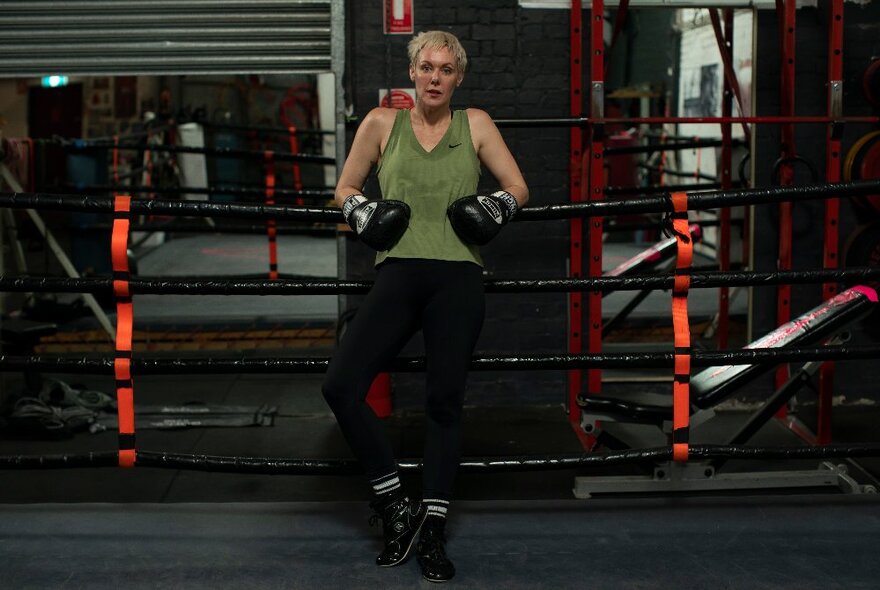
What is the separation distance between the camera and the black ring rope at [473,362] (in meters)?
2.97

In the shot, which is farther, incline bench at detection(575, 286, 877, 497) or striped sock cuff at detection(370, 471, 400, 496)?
incline bench at detection(575, 286, 877, 497)

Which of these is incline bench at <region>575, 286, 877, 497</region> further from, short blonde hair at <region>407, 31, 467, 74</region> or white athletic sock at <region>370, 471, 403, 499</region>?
short blonde hair at <region>407, 31, 467, 74</region>

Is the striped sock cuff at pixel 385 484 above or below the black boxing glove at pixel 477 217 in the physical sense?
below

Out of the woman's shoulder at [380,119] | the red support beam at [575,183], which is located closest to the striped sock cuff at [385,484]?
the woman's shoulder at [380,119]

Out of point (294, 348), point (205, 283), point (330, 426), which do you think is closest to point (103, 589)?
point (205, 283)

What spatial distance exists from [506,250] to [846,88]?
6.58 feet

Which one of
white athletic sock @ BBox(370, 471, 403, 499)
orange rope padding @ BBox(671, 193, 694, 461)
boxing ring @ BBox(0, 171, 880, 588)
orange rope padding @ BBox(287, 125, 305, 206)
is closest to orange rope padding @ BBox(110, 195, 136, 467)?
boxing ring @ BBox(0, 171, 880, 588)

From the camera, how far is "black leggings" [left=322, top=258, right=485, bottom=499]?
2.88 meters

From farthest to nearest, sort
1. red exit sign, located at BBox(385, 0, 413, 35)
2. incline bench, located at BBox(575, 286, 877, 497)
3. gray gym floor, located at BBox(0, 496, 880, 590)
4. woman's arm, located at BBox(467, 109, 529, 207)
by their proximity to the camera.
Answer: red exit sign, located at BBox(385, 0, 413, 35) → incline bench, located at BBox(575, 286, 877, 497) → woman's arm, located at BBox(467, 109, 529, 207) → gray gym floor, located at BBox(0, 496, 880, 590)

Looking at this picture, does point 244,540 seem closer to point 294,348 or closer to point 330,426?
point 330,426

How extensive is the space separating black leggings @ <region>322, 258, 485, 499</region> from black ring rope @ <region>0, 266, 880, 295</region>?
0.17 m

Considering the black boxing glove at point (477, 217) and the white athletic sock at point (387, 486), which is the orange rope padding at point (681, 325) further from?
the white athletic sock at point (387, 486)

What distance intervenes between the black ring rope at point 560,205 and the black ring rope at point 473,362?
0.43 m

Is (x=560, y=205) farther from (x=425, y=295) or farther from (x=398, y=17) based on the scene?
Result: (x=398, y=17)
